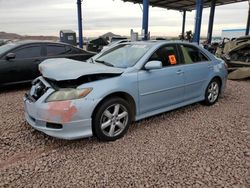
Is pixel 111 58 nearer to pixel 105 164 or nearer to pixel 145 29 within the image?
pixel 105 164

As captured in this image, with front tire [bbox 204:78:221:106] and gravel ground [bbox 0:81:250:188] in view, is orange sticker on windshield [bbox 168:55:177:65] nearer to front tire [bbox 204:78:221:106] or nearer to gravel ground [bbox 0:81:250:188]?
gravel ground [bbox 0:81:250:188]

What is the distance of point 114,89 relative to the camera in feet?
10.6

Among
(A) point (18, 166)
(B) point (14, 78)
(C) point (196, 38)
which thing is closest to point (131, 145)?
(A) point (18, 166)

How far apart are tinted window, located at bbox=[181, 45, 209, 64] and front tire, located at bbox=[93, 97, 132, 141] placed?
1726 mm

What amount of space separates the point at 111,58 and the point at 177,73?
1.21m

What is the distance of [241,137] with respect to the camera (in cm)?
354

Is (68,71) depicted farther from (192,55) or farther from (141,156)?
(192,55)

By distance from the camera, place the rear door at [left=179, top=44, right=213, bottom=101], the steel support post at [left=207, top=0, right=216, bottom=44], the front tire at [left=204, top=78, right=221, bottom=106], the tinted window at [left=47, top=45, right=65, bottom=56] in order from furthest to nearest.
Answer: the steel support post at [left=207, top=0, right=216, bottom=44] → the tinted window at [left=47, top=45, right=65, bottom=56] → the front tire at [left=204, top=78, right=221, bottom=106] → the rear door at [left=179, top=44, right=213, bottom=101]

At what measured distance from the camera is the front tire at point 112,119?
3.15 meters

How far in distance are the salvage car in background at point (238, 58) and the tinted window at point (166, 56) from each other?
450cm

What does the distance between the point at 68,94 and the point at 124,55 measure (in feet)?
4.83

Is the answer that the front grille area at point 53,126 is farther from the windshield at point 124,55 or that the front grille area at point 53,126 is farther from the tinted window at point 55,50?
the tinted window at point 55,50

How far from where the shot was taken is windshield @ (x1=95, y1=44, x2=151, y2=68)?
12.5 feet

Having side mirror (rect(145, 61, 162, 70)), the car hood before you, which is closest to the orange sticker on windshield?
side mirror (rect(145, 61, 162, 70))
